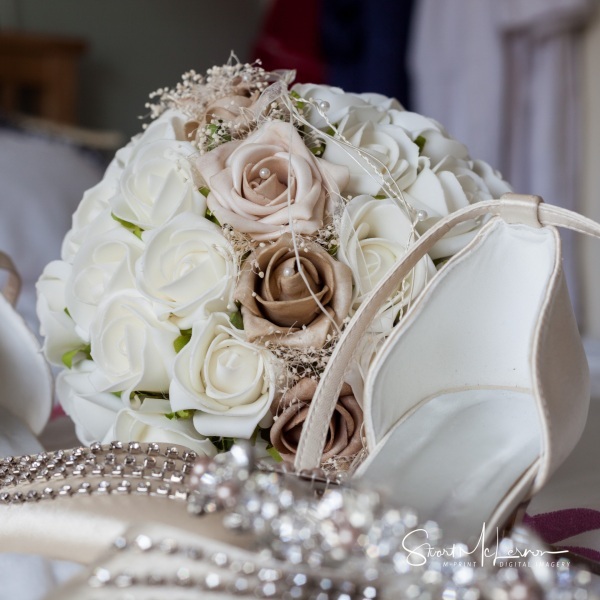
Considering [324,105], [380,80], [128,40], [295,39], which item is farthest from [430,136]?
[128,40]

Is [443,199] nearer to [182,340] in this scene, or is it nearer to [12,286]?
[182,340]

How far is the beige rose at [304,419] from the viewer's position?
1.86ft

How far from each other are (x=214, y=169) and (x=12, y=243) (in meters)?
0.94

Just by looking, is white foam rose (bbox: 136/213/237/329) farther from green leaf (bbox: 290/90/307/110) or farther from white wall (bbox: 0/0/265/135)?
white wall (bbox: 0/0/265/135)

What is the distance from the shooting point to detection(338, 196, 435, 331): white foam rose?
1.90ft

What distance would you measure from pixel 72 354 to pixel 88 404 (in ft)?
0.17

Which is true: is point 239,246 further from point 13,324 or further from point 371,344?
point 13,324

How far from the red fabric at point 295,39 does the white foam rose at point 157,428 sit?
172 cm

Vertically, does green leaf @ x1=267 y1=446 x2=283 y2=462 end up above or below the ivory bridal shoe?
below

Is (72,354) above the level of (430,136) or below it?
below

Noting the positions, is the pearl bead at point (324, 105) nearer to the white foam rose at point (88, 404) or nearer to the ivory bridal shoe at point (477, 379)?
the ivory bridal shoe at point (477, 379)

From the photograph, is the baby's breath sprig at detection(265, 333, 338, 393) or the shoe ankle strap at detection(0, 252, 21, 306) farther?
the shoe ankle strap at detection(0, 252, 21, 306)

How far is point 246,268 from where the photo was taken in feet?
1.88

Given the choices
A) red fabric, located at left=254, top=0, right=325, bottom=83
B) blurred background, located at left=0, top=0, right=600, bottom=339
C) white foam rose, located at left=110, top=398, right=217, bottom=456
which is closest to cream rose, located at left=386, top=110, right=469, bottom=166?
white foam rose, located at left=110, top=398, right=217, bottom=456
